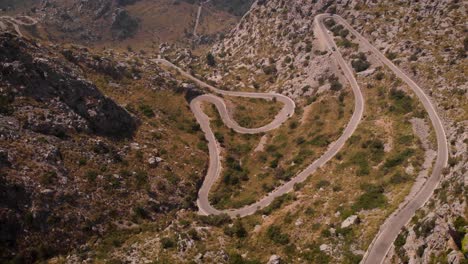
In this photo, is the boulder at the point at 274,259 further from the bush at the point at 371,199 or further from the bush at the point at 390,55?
the bush at the point at 390,55

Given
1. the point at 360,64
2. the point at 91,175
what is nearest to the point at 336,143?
the point at 360,64

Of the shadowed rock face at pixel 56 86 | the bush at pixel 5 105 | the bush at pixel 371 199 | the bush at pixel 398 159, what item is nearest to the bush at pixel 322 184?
the bush at pixel 371 199

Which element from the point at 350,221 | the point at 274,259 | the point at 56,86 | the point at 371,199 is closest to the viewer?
the point at 274,259

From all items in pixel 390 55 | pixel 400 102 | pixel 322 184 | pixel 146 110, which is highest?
pixel 390 55

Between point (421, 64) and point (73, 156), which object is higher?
point (421, 64)

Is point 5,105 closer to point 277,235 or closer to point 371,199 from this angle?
point 277,235

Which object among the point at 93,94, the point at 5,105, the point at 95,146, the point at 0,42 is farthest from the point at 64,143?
the point at 0,42
